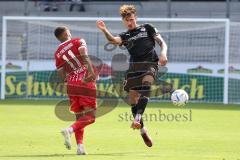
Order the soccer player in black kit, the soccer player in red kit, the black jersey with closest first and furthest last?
the soccer player in red kit < the soccer player in black kit < the black jersey

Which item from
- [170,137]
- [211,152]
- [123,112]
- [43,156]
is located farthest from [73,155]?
[123,112]

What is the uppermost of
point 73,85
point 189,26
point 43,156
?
point 189,26

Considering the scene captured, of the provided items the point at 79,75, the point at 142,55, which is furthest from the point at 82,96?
the point at 142,55

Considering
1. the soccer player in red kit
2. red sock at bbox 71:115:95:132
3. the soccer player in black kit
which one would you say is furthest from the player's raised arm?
the soccer player in black kit

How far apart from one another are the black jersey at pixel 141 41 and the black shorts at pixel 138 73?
0.36 ft

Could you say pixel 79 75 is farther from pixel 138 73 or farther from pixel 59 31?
pixel 138 73

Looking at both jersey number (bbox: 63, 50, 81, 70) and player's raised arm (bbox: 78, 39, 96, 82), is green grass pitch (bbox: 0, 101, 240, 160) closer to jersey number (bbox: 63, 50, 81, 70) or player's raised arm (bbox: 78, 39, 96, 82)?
player's raised arm (bbox: 78, 39, 96, 82)

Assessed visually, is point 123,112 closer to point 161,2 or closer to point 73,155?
point 73,155

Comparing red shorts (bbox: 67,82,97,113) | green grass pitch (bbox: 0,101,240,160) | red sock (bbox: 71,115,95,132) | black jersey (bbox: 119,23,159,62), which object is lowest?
green grass pitch (bbox: 0,101,240,160)

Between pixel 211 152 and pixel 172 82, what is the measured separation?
1493cm

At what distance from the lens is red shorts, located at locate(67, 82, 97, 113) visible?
38.6ft

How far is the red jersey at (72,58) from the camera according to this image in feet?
38.6

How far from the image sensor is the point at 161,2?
122 feet

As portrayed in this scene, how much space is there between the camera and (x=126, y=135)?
15141 mm
